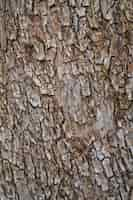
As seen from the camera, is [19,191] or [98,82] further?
[19,191]

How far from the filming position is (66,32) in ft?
3.72

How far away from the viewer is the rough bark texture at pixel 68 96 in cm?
112

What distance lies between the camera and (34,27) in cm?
114

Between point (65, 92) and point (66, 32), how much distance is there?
0.66 ft

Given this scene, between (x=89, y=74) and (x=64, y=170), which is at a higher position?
(x=89, y=74)

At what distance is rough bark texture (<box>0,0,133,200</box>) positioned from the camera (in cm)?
112

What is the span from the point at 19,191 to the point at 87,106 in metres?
0.41

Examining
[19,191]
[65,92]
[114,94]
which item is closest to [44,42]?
[65,92]

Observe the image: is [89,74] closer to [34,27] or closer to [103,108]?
[103,108]

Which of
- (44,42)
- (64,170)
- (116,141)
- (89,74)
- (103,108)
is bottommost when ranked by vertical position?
(64,170)

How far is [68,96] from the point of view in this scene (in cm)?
117

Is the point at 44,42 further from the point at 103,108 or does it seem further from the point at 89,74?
the point at 103,108

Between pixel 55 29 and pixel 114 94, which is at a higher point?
pixel 55 29

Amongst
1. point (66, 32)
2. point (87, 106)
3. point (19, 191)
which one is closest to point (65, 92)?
point (87, 106)
